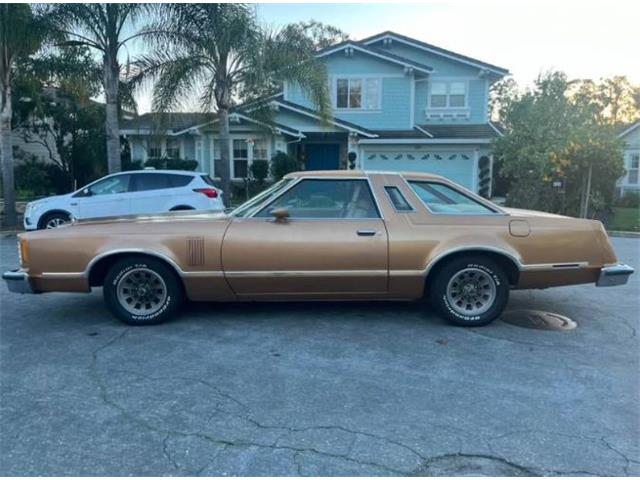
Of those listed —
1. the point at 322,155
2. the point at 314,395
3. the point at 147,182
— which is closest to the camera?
the point at 314,395

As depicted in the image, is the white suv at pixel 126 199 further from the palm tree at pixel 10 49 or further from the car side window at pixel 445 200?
the car side window at pixel 445 200

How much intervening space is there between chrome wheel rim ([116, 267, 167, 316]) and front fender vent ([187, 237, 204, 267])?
1.25ft

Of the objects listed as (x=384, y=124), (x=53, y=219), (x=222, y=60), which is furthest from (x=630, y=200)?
(x=53, y=219)

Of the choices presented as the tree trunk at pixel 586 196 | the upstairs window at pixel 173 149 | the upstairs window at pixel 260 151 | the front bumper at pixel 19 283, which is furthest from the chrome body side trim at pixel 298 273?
the upstairs window at pixel 173 149

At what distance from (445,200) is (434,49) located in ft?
63.9

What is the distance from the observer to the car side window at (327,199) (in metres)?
5.52

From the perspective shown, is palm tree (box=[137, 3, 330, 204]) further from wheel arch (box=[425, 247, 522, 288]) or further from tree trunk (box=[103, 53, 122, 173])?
wheel arch (box=[425, 247, 522, 288])

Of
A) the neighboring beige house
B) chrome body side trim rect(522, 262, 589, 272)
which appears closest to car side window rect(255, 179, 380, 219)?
chrome body side trim rect(522, 262, 589, 272)

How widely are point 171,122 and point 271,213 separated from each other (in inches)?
413

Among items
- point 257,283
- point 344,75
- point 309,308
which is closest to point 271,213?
point 257,283

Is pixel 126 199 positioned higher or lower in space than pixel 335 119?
lower

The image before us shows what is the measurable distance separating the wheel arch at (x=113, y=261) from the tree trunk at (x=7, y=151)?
11.4 metres

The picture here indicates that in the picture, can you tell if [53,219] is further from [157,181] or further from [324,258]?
[324,258]

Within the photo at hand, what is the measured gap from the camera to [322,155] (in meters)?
23.4
